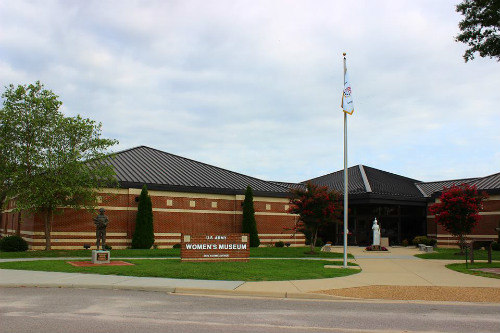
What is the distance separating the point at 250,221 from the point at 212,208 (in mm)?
2924

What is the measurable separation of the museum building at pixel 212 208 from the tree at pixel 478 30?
12.3m

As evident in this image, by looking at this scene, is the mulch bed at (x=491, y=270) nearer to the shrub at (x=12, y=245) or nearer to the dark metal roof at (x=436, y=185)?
the shrub at (x=12, y=245)

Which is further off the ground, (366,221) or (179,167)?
(179,167)

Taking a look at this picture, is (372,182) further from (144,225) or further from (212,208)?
(144,225)

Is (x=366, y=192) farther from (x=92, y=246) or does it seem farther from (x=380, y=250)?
(x=92, y=246)

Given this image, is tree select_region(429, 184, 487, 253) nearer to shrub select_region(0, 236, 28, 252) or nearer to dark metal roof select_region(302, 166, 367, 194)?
dark metal roof select_region(302, 166, 367, 194)

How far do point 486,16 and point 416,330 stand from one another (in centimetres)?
2342

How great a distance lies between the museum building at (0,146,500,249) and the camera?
1141 inches

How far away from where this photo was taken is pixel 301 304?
10906mm

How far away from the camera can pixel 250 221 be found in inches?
1293

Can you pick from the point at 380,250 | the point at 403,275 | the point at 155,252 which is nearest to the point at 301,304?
the point at 403,275

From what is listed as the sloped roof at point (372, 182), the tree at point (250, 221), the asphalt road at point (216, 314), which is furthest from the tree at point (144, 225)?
the sloped roof at point (372, 182)

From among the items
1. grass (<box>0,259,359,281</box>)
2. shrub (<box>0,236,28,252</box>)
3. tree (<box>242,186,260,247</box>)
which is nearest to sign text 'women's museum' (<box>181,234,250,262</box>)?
grass (<box>0,259,359,281</box>)

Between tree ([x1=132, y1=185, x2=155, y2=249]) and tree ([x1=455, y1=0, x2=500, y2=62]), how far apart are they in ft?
69.7
